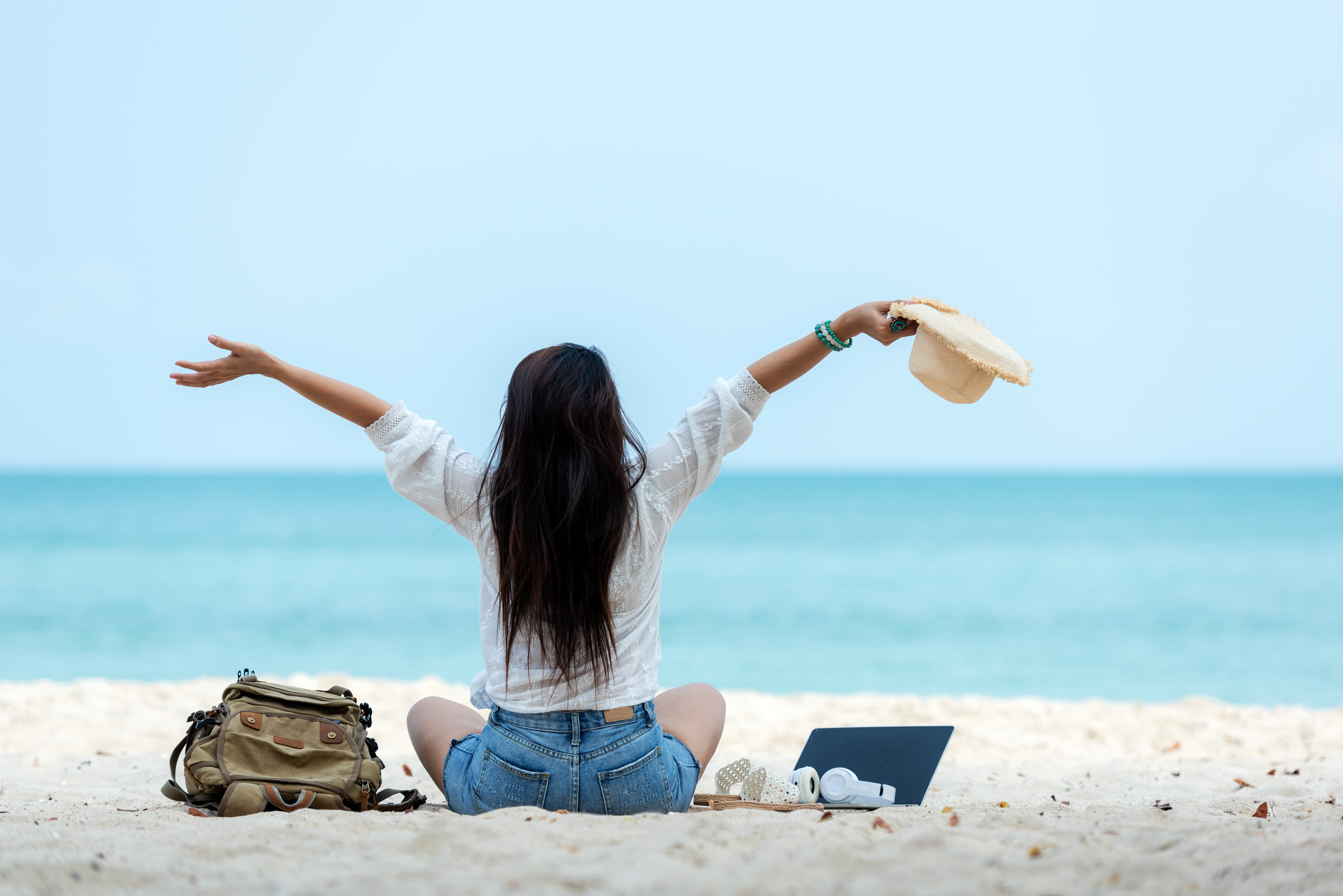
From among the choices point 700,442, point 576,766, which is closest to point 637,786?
point 576,766

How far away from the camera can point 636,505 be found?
9.00 ft

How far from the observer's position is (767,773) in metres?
3.38

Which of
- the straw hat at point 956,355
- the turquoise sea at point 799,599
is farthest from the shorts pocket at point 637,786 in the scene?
the turquoise sea at point 799,599

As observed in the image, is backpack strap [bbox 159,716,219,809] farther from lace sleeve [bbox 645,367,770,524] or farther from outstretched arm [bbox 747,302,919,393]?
outstretched arm [bbox 747,302,919,393]

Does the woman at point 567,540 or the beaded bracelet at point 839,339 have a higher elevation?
the beaded bracelet at point 839,339

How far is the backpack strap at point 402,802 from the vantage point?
9.91 feet

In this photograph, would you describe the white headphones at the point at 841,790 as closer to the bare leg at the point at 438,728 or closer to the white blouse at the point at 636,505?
the white blouse at the point at 636,505

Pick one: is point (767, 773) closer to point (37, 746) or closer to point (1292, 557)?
point (37, 746)

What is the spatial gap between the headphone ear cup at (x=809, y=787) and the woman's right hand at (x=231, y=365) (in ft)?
7.01

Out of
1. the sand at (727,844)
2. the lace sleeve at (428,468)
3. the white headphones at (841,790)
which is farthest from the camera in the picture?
the white headphones at (841,790)

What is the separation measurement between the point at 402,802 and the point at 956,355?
90.4 inches

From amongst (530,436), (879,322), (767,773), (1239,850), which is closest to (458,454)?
(530,436)

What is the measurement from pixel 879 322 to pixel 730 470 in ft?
261

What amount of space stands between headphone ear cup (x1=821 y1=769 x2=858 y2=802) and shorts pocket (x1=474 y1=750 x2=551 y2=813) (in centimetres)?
105
